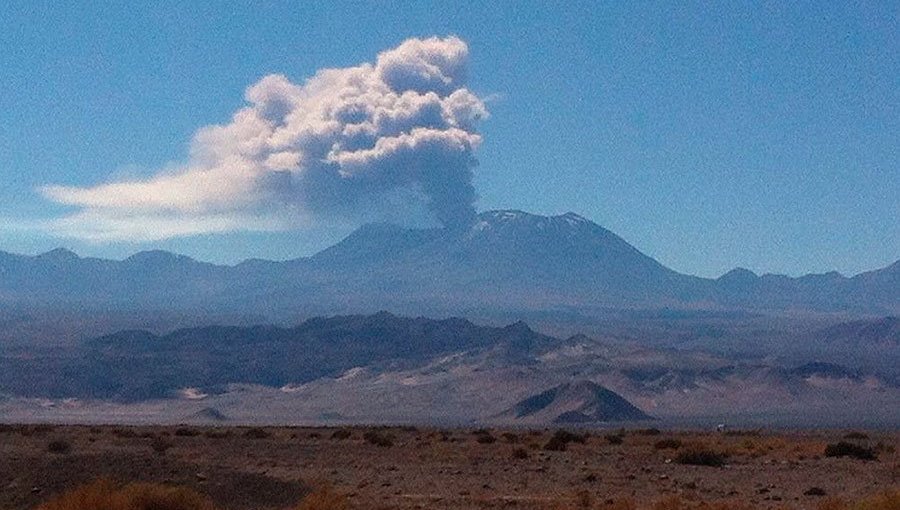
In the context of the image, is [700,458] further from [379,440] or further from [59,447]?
[59,447]

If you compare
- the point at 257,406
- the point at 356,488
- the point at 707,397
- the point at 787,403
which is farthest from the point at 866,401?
the point at 356,488

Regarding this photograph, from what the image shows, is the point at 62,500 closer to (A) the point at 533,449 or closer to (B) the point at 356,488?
(B) the point at 356,488

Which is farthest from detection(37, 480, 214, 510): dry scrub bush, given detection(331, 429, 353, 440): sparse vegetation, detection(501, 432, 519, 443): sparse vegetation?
detection(331, 429, 353, 440): sparse vegetation

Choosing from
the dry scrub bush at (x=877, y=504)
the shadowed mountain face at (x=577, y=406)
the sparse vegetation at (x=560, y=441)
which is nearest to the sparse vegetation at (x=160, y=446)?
the sparse vegetation at (x=560, y=441)

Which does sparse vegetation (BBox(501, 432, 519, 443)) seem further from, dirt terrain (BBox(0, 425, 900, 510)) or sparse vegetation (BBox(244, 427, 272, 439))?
sparse vegetation (BBox(244, 427, 272, 439))

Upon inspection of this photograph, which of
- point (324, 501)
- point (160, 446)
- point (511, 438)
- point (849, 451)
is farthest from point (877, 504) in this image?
point (511, 438)

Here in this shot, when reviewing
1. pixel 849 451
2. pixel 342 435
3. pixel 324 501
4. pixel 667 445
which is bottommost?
pixel 849 451
